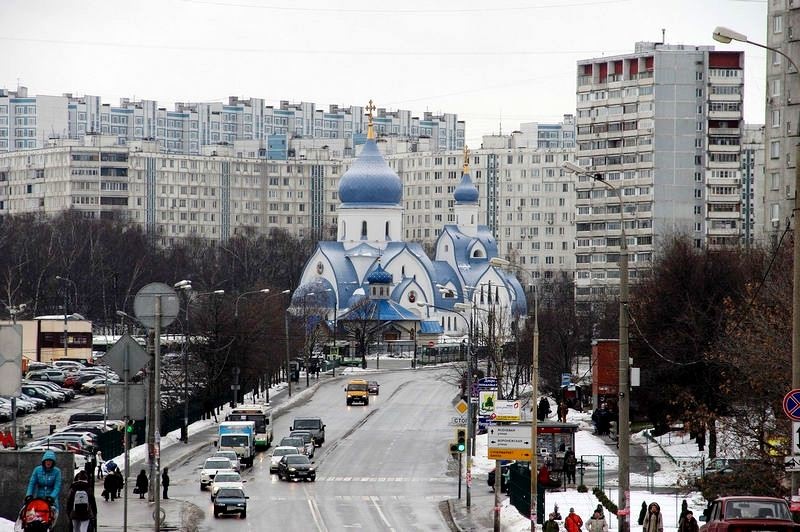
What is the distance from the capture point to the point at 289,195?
197875 millimetres

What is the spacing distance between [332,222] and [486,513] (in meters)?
161

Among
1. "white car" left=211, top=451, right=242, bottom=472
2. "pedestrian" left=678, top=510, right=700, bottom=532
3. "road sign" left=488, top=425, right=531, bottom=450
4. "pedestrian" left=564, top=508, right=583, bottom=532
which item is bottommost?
"white car" left=211, top=451, right=242, bottom=472

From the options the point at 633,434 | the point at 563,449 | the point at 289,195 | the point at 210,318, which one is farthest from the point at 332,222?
the point at 563,449

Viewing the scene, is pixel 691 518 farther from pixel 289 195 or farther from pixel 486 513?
pixel 289 195

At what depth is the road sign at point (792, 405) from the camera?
2020 cm

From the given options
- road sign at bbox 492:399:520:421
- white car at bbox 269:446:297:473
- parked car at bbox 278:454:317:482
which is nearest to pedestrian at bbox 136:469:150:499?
parked car at bbox 278:454:317:482

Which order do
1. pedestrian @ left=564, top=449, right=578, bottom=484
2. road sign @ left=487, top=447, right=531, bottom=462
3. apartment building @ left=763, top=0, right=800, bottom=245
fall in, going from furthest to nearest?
apartment building @ left=763, top=0, right=800, bottom=245, pedestrian @ left=564, top=449, right=578, bottom=484, road sign @ left=487, top=447, right=531, bottom=462

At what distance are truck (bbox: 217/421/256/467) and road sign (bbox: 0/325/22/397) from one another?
27973 millimetres

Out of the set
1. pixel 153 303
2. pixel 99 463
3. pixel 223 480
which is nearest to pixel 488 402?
pixel 223 480

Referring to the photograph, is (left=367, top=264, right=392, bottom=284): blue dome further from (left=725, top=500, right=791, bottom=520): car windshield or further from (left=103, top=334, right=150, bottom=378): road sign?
(left=725, top=500, right=791, bottom=520): car windshield

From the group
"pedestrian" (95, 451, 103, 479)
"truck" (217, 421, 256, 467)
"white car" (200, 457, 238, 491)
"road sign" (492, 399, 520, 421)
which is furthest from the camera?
"truck" (217, 421, 256, 467)

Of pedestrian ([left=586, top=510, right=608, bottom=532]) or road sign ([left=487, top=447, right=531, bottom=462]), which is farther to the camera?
road sign ([left=487, top=447, right=531, bottom=462])

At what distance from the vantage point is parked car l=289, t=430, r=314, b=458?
51844 millimetres

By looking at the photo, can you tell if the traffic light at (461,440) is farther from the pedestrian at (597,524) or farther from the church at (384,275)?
the church at (384,275)
